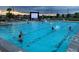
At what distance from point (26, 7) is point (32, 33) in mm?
378

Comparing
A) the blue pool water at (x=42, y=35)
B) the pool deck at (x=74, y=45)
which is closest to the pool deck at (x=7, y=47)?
the blue pool water at (x=42, y=35)

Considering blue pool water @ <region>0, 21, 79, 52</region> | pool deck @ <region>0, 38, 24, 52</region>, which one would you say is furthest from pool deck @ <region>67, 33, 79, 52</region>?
pool deck @ <region>0, 38, 24, 52</region>

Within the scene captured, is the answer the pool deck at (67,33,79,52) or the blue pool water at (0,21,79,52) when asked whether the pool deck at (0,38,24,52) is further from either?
the pool deck at (67,33,79,52)

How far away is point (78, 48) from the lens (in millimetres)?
7539

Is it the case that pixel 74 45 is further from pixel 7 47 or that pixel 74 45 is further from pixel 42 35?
pixel 7 47

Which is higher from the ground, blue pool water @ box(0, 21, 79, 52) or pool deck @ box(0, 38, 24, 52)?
blue pool water @ box(0, 21, 79, 52)

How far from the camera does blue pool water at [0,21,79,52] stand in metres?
7.54

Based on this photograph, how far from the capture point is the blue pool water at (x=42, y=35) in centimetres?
754

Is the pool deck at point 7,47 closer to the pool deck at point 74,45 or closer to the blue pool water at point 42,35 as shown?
the blue pool water at point 42,35

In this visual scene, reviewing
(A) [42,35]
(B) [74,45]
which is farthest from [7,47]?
(B) [74,45]

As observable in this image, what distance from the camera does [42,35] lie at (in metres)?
7.55

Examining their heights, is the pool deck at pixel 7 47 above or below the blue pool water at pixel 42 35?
below
